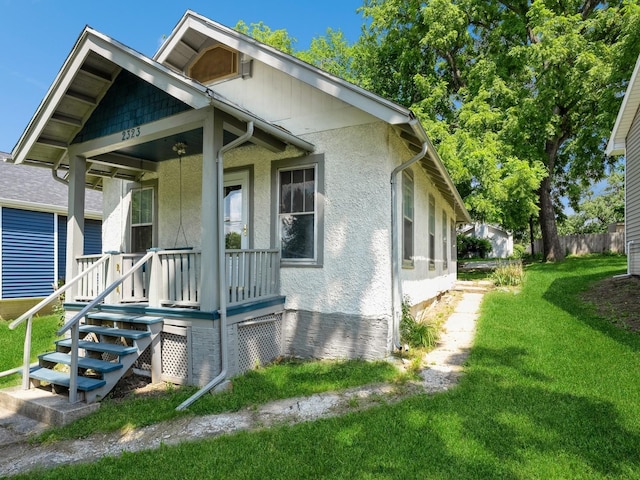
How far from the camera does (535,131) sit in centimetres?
1608

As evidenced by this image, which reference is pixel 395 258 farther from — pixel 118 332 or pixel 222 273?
pixel 118 332

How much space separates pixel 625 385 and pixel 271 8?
23203mm

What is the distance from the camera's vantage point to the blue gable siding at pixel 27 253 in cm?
1077

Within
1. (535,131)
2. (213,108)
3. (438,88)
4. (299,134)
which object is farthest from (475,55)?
(213,108)

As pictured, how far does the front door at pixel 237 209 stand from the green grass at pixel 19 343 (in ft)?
12.2

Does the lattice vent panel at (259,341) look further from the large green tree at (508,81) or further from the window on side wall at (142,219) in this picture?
the large green tree at (508,81)

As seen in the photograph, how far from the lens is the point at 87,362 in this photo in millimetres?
4965

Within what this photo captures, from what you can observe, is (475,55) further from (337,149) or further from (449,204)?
(337,149)

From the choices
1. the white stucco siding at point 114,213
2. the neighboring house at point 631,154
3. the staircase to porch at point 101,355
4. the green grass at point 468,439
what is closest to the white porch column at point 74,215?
the staircase to porch at point 101,355

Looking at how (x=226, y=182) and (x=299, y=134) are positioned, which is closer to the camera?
(x=299, y=134)

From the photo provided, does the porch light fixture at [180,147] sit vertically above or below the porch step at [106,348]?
above

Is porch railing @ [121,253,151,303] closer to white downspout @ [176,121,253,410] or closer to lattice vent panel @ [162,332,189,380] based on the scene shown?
lattice vent panel @ [162,332,189,380]

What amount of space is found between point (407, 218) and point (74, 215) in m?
5.65

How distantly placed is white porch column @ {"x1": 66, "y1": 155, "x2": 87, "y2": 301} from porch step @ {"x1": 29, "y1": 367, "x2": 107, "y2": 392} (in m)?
1.50
